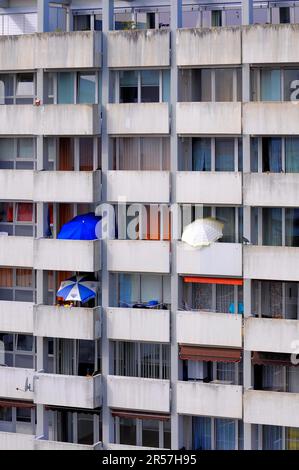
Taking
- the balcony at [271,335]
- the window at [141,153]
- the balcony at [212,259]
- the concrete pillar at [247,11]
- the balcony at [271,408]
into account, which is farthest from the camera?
the window at [141,153]

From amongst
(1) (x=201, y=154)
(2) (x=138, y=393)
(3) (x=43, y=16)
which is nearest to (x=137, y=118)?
(1) (x=201, y=154)

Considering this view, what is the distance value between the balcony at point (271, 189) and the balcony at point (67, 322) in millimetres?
6168

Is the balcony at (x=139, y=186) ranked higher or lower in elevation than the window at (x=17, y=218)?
higher

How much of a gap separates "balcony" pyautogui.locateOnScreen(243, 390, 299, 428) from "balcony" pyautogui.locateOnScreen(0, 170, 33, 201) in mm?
9551

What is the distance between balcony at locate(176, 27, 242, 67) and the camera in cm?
4091

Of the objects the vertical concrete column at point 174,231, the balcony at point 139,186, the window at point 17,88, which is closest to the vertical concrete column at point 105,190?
the balcony at point 139,186

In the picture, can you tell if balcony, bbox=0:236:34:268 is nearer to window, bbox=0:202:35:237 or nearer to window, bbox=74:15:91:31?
window, bbox=0:202:35:237

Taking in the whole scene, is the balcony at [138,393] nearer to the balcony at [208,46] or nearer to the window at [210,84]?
the window at [210,84]

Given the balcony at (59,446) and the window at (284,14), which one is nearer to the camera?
the window at (284,14)

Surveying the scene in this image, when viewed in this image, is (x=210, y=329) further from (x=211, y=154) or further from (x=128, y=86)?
(x=128, y=86)

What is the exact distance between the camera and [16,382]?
44125 millimetres

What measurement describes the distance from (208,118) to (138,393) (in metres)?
8.84

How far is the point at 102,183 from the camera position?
42750mm

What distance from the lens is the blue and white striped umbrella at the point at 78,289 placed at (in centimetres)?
4262
